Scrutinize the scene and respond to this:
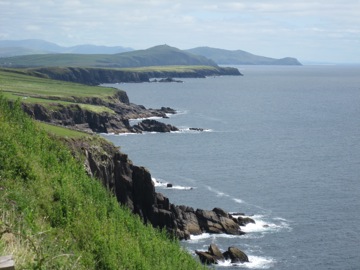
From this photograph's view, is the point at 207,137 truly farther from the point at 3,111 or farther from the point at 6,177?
the point at 6,177

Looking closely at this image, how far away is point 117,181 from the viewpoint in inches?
3265

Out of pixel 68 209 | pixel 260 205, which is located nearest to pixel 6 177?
pixel 68 209

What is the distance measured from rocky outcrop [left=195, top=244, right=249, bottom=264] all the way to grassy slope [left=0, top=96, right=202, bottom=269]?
67.1 feet

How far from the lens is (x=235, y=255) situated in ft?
234

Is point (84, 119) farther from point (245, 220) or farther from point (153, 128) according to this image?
point (245, 220)

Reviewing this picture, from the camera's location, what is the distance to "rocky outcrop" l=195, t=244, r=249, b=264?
233 ft

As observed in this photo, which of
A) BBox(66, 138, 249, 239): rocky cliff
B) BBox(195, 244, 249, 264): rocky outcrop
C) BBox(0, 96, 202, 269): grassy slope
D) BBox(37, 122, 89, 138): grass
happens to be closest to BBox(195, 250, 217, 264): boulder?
BBox(195, 244, 249, 264): rocky outcrop

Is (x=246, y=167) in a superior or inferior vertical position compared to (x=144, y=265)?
inferior

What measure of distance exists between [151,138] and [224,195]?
66.9 meters

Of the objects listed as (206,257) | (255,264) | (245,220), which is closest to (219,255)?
(206,257)

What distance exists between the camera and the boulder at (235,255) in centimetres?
7106

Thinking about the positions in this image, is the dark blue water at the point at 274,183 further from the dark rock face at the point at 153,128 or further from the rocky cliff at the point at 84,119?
the rocky cliff at the point at 84,119

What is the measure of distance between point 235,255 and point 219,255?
1932 mm

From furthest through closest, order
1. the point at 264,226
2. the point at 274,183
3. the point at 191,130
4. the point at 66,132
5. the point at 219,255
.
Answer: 1. the point at 191,130
2. the point at 274,183
3. the point at 66,132
4. the point at 264,226
5. the point at 219,255
